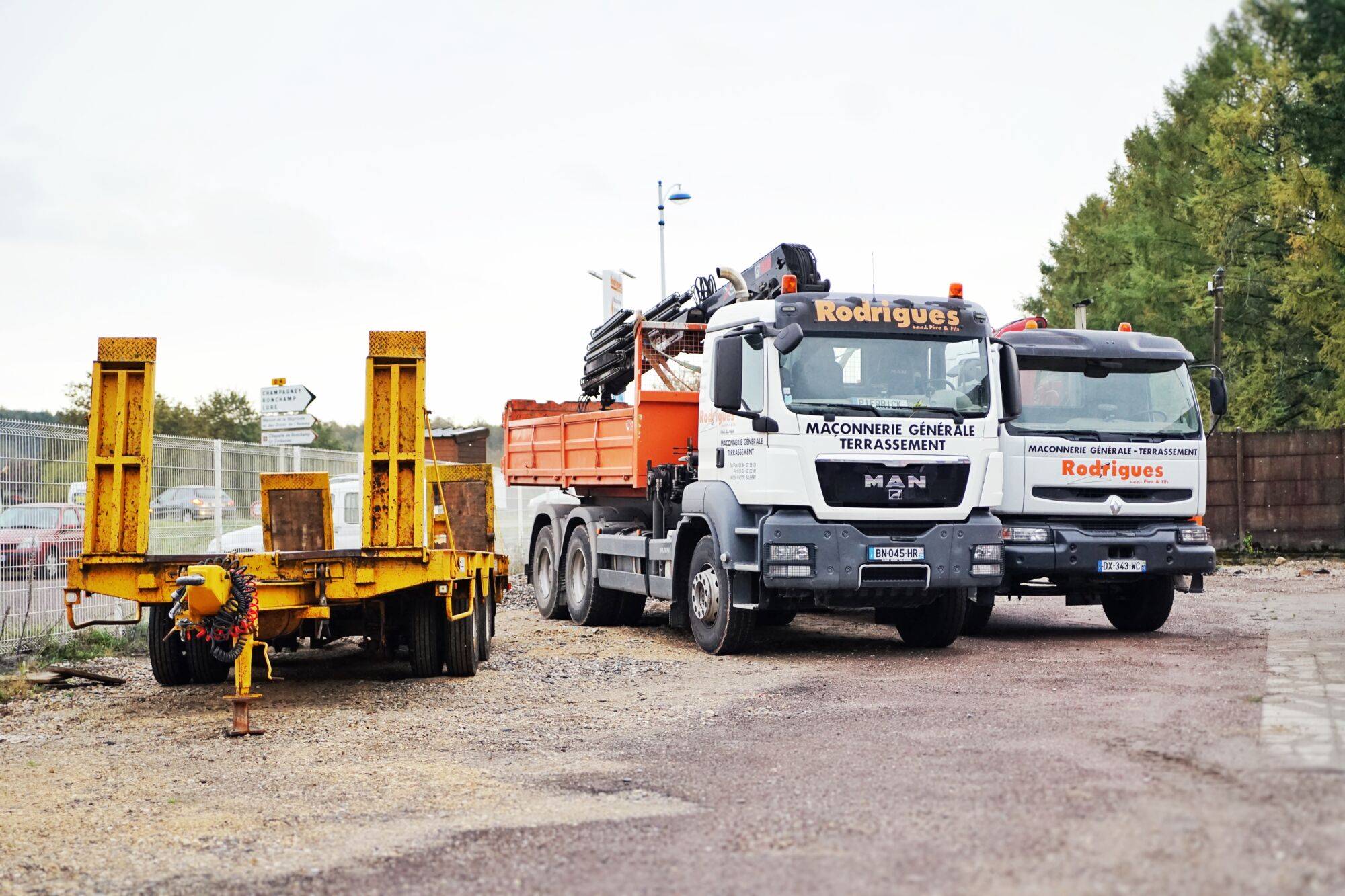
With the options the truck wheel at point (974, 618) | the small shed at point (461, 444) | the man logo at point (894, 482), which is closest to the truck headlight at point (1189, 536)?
the truck wheel at point (974, 618)

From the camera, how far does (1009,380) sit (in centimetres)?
1255

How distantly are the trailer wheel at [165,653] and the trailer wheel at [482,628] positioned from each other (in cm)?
222

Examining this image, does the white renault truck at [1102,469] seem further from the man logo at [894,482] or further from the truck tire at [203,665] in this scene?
the truck tire at [203,665]

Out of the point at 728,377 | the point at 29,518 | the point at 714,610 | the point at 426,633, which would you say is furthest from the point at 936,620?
the point at 29,518

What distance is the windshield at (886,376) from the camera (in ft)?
38.4

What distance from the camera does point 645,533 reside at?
1432 cm

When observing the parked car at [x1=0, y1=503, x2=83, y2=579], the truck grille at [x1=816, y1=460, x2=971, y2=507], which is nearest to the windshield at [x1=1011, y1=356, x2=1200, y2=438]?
the truck grille at [x1=816, y1=460, x2=971, y2=507]

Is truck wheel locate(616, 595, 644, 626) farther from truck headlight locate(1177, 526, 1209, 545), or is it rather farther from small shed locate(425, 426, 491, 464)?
small shed locate(425, 426, 491, 464)

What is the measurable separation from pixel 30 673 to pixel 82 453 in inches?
102

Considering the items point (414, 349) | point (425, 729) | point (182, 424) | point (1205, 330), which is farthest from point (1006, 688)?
point (182, 424)

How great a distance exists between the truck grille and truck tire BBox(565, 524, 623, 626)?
465 cm

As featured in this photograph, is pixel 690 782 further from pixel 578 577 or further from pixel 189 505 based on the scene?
pixel 189 505

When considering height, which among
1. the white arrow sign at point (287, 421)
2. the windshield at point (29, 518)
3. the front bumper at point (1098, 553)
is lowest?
the front bumper at point (1098, 553)

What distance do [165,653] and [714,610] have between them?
4.59 meters
